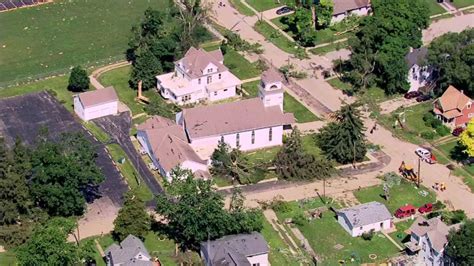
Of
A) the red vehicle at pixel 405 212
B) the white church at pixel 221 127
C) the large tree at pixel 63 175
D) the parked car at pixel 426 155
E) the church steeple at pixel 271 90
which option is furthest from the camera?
the church steeple at pixel 271 90

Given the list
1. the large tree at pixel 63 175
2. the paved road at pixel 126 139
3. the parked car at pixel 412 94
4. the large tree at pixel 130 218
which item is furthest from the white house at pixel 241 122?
the parked car at pixel 412 94

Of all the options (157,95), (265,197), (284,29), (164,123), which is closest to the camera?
(265,197)

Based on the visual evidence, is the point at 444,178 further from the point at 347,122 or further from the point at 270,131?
the point at 270,131

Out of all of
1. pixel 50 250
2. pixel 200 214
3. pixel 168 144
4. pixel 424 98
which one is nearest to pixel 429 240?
pixel 200 214

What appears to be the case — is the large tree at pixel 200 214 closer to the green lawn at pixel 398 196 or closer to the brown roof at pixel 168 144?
the brown roof at pixel 168 144

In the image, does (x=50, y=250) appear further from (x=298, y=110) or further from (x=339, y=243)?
(x=298, y=110)

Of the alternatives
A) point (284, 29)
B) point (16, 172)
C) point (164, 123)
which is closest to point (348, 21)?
point (284, 29)

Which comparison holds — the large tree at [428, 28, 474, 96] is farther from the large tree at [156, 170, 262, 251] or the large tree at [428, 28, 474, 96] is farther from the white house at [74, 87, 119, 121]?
the white house at [74, 87, 119, 121]

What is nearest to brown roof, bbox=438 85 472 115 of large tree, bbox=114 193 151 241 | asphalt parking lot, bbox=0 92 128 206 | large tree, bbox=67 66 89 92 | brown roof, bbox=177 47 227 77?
brown roof, bbox=177 47 227 77
